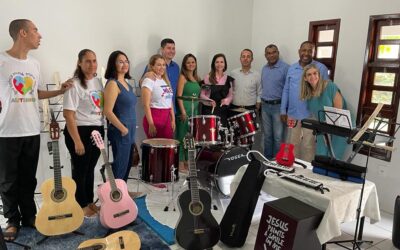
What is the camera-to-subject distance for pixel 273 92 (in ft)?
13.4

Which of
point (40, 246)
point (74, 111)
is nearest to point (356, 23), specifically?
point (74, 111)

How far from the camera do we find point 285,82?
12.8ft

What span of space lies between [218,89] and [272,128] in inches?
35.2

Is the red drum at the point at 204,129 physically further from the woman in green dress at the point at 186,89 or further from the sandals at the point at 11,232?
the sandals at the point at 11,232

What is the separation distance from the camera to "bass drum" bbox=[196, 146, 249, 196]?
121 inches

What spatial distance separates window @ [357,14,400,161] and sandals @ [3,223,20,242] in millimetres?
3183

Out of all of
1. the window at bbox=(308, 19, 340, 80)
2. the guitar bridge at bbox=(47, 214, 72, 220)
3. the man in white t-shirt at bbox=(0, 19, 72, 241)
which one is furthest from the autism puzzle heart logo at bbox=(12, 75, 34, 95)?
the window at bbox=(308, 19, 340, 80)

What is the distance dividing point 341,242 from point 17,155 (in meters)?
2.54

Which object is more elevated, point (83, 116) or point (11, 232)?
point (83, 116)

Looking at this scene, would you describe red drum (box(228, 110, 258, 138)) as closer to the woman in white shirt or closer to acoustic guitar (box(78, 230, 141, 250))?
the woman in white shirt

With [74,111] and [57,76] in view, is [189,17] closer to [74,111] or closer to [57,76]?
[57,76]

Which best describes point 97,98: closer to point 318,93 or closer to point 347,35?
point 318,93

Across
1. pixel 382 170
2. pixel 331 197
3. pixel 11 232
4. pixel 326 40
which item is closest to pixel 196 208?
pixel 331 197

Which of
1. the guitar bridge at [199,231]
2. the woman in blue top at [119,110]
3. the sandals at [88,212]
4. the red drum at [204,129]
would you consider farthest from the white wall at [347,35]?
the sandals at [88,212]
